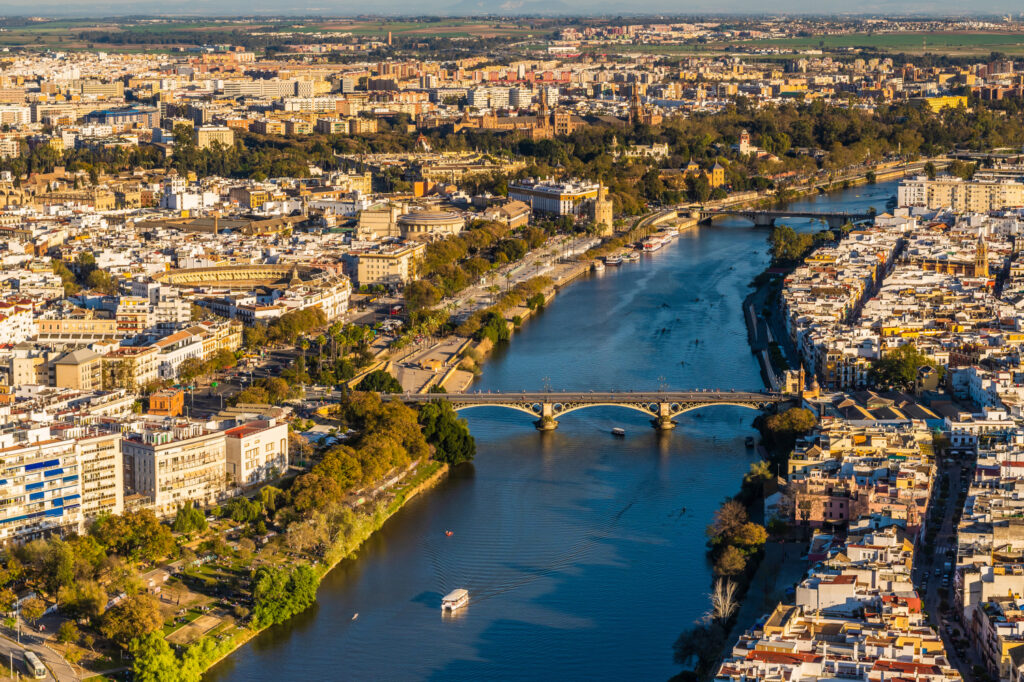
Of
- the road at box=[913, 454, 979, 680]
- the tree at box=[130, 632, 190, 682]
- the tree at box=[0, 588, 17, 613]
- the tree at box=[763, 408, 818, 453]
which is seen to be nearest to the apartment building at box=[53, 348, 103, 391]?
the tree at box=[0, 588, 17, 613]

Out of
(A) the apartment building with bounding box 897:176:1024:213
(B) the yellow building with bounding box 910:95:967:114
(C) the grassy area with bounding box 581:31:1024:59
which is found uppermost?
(C) the grassy area with bounding box 581:31:1024:59

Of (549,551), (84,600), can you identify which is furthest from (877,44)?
(84,600)

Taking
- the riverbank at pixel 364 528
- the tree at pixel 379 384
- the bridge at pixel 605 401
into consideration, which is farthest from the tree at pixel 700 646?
the tree at pixel 379 384

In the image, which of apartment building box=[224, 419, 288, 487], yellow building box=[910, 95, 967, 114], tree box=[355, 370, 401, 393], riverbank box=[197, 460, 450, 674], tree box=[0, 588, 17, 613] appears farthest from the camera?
yellow building box=[910, 95, 967, 114]

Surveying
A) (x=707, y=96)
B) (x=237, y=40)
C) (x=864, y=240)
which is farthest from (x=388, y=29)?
(x=864, y=240)

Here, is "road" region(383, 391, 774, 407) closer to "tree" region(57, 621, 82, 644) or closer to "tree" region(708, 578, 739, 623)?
"tree" region(708, 578, 739, 623)

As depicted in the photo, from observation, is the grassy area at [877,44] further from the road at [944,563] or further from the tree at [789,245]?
the road at [944,563]
